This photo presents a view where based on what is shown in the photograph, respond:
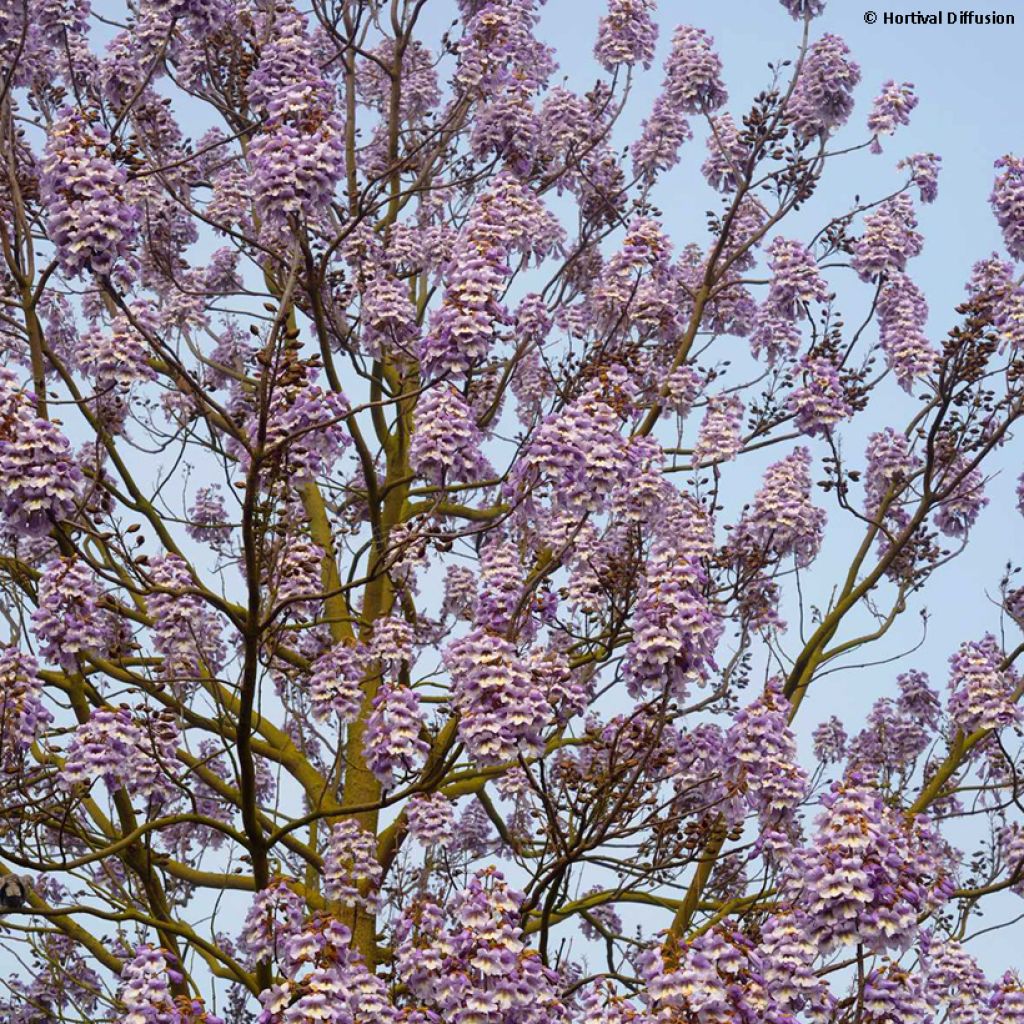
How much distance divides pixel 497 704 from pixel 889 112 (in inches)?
399

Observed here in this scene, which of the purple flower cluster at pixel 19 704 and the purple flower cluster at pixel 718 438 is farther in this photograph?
the purple flower cluster at pixel 718 438

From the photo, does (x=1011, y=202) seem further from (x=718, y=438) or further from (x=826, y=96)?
(x=718, y=438)

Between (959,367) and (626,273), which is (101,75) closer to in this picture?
(626,273)

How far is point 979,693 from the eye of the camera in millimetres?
15414

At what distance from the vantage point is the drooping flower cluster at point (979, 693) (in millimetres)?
15328

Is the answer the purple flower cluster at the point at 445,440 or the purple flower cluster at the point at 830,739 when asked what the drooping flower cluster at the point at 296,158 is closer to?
the purple flower cluster at the point at 445,440

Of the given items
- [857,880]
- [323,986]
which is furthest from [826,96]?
[323,986]

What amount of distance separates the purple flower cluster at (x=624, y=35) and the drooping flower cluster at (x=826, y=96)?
189 cm

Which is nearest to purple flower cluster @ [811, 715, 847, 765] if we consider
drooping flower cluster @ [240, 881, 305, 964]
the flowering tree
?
the flowering tree

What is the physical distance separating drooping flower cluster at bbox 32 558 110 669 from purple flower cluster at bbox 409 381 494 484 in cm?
291

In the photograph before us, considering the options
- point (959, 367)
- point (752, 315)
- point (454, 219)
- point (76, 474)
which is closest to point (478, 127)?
point (454, 219)

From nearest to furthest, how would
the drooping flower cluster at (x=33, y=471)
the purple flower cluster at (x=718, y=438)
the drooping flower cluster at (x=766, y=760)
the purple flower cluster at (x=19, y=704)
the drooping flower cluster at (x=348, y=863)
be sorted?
the drooping flower cluster at (x=33, y=471), the drooping flower cluster at (x=766, y=760), the purple flower cluster at (x=19, y=704), the drooping flower cluster at (x=348, y=863), the purple flower cluster at (x=718, y=438)

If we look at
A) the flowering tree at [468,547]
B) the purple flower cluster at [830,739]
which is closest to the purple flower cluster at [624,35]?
Answer: the flowering tree at [468,547]

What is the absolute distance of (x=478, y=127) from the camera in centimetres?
1781
